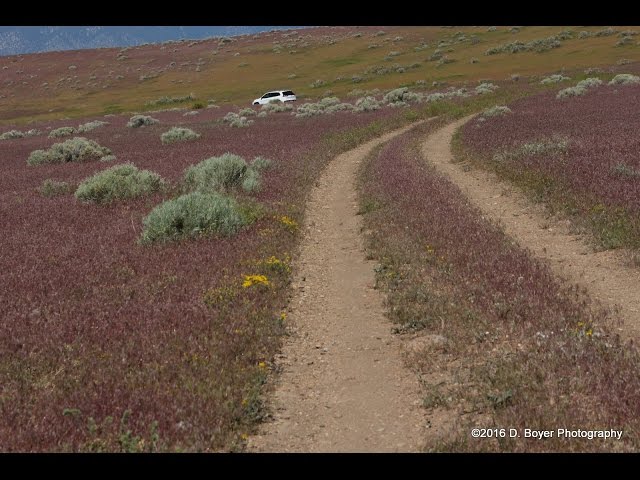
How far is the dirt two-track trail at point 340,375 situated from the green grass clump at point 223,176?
6925 millimetres

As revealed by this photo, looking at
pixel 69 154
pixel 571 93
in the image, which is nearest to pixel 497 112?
pixel 571 93

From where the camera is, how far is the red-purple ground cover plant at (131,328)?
5.24 metres

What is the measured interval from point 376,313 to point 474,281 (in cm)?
166

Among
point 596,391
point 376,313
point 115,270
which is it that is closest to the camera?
point 596,391

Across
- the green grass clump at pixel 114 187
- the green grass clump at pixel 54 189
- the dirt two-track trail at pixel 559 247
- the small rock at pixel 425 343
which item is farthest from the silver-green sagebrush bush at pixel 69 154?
the small rock at pixel 425 343

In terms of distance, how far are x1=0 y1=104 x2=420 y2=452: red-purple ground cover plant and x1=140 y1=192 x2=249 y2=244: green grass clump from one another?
0.41 m

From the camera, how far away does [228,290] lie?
879 centimetres

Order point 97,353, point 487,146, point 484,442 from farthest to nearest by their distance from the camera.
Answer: point 487,146 → point 97,353 → point 484,442

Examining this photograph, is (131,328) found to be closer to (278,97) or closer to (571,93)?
(571,93)

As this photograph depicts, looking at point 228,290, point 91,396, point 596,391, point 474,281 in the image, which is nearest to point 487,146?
point 474,281

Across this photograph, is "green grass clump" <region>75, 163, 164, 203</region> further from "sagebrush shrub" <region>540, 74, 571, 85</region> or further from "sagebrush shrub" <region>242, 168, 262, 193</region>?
"sagebrush shrub" <region>540, 74, 571, 85</region>
